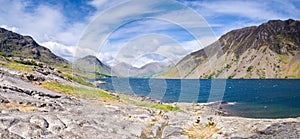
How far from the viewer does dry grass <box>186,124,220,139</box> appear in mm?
21133

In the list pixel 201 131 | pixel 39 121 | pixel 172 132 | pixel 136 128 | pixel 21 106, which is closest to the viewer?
pixel 39 121

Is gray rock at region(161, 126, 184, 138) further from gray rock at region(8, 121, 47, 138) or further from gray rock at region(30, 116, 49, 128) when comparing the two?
gray rock at region(8, 121, 47, 138)

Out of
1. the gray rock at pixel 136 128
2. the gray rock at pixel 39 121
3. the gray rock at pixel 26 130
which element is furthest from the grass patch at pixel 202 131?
the gray rock at pixel 26 130

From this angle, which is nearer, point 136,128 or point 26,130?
point 26,130

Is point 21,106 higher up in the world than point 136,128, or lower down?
higher up

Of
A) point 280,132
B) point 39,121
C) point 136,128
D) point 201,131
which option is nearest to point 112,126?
point 136,128

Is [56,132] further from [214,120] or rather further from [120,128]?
[214,120]

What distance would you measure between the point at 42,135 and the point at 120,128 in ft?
21.5

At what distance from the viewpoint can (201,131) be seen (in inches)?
897

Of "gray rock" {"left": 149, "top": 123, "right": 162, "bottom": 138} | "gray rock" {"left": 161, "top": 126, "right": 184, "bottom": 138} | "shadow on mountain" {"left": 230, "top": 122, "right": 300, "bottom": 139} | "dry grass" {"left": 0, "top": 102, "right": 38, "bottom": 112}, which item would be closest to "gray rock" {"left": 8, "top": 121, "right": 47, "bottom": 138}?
"dry grass" {"left": 0, "top": 102, "right": 38, "bottom": 112}

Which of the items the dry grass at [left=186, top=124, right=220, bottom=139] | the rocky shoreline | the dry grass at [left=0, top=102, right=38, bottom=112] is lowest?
the dry grass at [left=186, top=124, right=220, bottom=139]

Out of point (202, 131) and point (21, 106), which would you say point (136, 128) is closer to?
point (202, 131)

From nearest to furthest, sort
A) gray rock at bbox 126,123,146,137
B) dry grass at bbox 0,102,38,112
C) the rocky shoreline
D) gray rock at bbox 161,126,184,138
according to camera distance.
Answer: the rocky shoreline, gray rock at bbox 126,123,146,137, gray rock at bbox 161,126,184,138, dry grass at bbox 0,102,38,112

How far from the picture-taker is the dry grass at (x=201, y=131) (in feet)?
69.3
